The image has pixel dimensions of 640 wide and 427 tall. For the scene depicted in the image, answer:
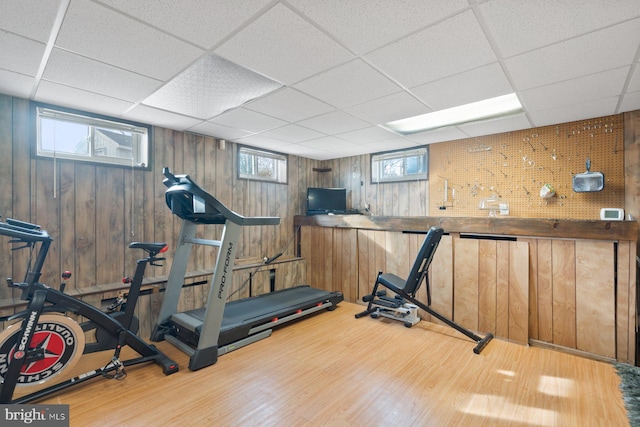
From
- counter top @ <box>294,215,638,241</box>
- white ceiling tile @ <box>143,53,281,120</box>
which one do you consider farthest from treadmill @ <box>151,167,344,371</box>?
counter top @ <box>294,215,638,241</box>

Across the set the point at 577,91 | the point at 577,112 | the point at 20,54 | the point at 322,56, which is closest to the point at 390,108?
the point at 322,56

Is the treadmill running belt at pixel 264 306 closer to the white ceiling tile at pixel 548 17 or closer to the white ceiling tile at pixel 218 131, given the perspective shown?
the white ceiling tile at pixel 218 131

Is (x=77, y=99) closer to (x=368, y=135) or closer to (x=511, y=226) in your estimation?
(x=368, y=135)

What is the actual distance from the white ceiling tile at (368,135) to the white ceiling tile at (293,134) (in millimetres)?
373

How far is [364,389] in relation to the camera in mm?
2219

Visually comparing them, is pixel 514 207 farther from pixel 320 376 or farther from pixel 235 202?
pixel 235 202

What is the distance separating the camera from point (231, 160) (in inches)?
170

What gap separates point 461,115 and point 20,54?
3.87 metres

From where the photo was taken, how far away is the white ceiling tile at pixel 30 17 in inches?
A: 58.1

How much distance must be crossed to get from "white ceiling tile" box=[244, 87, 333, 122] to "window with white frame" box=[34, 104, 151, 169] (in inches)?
60.3

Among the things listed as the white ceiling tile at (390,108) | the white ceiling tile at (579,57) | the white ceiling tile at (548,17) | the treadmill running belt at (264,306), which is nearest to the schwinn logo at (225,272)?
the treadmill running belt at (264,306)

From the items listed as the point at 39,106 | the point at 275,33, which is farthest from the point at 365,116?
the point at 39,106

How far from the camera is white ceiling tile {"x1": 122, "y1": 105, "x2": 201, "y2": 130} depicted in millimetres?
3005
